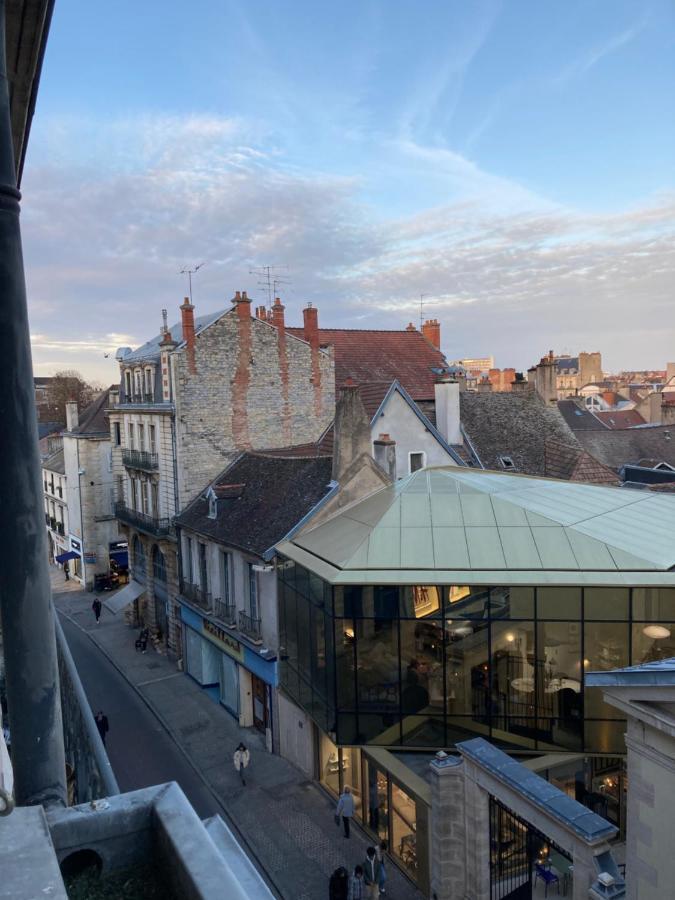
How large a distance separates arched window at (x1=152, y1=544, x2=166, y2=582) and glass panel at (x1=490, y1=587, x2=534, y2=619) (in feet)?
60.5

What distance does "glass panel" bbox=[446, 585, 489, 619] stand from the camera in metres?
15.9

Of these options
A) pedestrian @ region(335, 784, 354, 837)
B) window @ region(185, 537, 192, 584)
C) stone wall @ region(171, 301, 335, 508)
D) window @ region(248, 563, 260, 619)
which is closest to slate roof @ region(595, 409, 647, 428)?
stone wall @ region(171, 301, 335, 508)

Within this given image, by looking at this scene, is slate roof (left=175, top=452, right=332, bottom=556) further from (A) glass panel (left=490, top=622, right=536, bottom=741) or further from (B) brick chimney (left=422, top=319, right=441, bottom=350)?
(B) brick chimney (left=422, top=319, right=441, bottom=350)

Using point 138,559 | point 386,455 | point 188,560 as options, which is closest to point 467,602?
point 386,455

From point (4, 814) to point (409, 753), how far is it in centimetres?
1658

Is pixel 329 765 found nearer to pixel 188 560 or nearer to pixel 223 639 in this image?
pixel 223 639

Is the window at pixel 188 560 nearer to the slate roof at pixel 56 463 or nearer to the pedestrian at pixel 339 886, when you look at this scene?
the pedestrian at pixel 339 886

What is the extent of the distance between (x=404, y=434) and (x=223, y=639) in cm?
1062

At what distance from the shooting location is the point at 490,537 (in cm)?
1731

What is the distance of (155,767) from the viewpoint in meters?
20.6

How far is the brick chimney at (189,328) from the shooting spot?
89.4 ft

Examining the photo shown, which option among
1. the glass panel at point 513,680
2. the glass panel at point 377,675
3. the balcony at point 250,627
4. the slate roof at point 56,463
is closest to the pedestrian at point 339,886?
the glass panel at point 377,675

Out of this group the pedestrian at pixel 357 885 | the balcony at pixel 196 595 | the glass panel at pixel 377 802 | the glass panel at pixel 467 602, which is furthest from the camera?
the balcony at pixel 196 595

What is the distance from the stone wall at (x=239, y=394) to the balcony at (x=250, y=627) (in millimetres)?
7049
